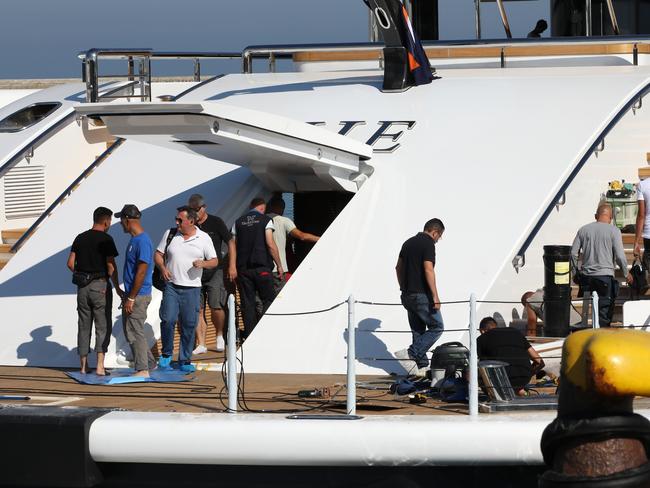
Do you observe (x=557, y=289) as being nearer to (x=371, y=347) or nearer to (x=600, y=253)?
(x=600, y=253)

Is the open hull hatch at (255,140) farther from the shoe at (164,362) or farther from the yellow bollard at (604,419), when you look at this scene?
the yellow bollard at (604,419)

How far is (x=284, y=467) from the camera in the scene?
7.16 m

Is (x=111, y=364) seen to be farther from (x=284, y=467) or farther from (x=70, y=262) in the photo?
(x=284, y=467)

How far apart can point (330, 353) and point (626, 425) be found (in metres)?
6.85

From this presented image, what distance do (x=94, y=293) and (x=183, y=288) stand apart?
713mm

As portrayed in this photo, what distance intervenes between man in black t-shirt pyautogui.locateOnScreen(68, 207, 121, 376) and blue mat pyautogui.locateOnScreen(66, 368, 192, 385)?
0.17 meters

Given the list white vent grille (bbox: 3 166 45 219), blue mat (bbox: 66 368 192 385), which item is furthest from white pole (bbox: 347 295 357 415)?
white vent grille (bbox: 3 166 45 219)

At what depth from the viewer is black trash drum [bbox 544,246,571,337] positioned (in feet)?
33.4

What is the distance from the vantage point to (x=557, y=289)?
10.3 m

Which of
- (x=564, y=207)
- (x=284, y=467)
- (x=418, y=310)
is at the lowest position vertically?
(x=284, y=467)

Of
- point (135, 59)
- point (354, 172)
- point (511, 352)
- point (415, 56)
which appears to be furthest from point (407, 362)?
point (135, 59)

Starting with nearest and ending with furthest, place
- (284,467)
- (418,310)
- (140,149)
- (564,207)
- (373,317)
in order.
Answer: (284,467), (418,310), (373,317), (564,207), (140,149)

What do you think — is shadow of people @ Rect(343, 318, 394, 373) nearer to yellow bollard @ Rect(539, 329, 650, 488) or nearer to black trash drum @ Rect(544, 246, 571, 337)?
black trash drum @ Rect(544, 246, 571, 337)

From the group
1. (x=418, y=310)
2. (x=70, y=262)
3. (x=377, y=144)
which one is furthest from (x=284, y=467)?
(x=377, y=144)
